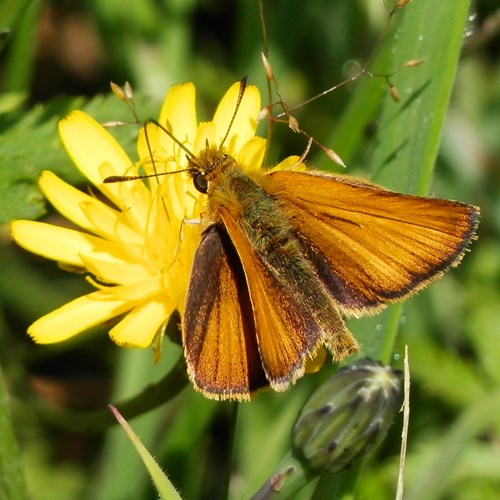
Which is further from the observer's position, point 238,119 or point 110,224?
point 238,119

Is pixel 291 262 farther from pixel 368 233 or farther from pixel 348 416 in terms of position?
pixel 348 416

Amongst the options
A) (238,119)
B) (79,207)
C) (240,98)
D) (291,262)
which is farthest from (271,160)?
(291,262)

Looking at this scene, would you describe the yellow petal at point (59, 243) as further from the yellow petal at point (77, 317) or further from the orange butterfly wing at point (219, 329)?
the orange butterfly wing at point (219, 329)

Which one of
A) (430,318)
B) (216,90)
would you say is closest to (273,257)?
(430,318)

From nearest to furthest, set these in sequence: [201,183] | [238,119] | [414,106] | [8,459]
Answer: [8,459], [201,183], [414,106], [238,119]

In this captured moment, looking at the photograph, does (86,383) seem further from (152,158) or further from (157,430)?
(152,158)

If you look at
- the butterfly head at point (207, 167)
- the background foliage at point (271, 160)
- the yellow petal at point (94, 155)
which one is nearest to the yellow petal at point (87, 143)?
the yellow petal at point (94, 155)
